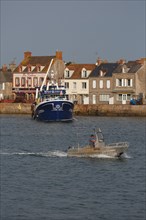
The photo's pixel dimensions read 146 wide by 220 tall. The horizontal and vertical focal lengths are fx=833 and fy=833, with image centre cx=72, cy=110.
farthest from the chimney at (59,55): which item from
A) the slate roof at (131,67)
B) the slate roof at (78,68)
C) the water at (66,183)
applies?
the water at (66,183)

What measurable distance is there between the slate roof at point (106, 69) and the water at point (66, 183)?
5315cm

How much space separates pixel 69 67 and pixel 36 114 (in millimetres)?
29191

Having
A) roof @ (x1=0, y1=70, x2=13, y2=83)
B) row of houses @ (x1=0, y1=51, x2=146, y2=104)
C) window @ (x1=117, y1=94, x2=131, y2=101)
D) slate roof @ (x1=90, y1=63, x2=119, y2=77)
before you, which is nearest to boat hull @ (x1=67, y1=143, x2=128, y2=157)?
row of houses @ (x1=0, y1=51, x2=146, y2=104)

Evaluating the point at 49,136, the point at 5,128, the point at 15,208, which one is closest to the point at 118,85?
the point at 5,128

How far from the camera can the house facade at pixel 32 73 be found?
139500 mm

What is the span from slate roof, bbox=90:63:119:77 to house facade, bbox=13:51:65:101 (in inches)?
328

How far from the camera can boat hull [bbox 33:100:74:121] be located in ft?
344

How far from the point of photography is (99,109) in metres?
122

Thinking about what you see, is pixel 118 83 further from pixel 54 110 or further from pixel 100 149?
pixel 100 149

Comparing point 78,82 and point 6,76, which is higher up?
point 6,76

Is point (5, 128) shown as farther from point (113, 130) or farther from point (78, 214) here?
point (78, 214)

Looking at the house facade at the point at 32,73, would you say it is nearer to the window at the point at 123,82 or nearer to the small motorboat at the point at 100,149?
the window at the point at 123,82

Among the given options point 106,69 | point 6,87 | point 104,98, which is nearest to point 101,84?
point 104,98

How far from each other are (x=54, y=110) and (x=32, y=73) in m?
35.7
